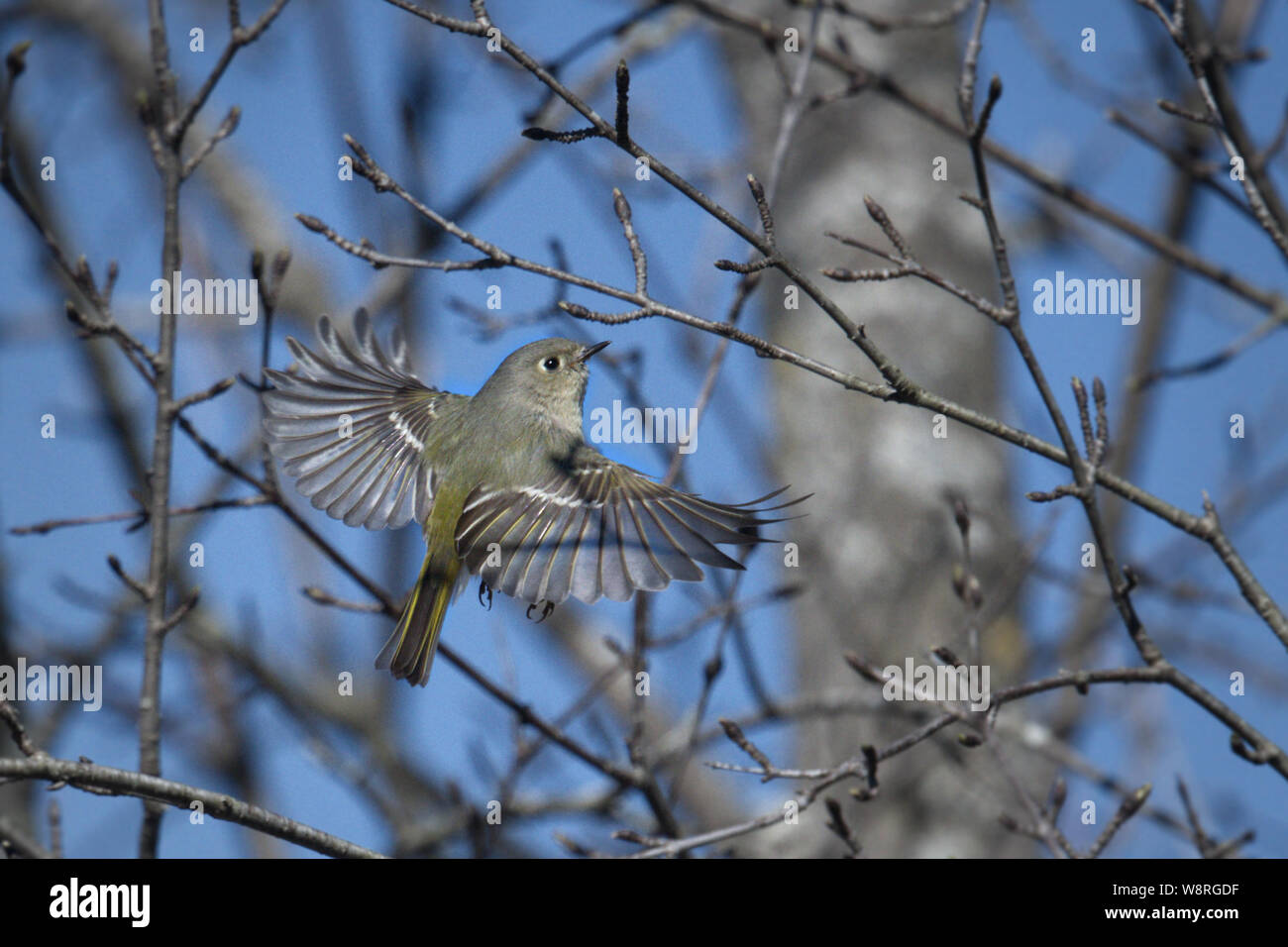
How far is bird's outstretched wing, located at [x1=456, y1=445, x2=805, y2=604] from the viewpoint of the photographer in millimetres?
2676

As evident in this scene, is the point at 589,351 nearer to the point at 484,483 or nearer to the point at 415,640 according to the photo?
the point at 484,483

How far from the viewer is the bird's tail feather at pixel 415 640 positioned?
307cm

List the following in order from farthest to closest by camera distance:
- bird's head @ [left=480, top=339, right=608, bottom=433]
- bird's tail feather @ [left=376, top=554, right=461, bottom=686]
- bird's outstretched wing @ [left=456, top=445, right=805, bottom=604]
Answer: bird's head @ [left=480, top=339, right=608, bottom=433]
bird's tail feather @ [left=376, top=554, right=461, bottom=686]
bird's outstretched wing @ [left=456, top=445, right=805, bottom=604]

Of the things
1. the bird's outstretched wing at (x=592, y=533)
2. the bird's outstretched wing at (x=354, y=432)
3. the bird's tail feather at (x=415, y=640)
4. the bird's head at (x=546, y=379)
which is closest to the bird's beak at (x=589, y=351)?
the bird's head at (x=546, y=379)

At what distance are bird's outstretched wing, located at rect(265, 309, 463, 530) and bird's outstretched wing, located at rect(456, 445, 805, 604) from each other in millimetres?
387

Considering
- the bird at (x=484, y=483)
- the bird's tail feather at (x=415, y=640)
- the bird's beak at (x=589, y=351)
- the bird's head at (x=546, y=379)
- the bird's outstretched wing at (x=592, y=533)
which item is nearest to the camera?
the bird's outstretched wing at (x=592, y=533)

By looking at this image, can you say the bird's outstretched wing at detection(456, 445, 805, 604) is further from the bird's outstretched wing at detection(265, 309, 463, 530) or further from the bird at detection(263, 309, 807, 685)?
the bird's outstretched wing at detection(265, 309, 463, 530)

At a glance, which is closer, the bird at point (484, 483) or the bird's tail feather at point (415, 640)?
the bird at point (484, 483)

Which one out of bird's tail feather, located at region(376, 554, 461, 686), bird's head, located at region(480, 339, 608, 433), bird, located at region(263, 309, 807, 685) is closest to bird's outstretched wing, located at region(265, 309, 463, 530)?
bird, located at region(263, 309, 807, 685)

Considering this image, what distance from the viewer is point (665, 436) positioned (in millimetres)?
3359

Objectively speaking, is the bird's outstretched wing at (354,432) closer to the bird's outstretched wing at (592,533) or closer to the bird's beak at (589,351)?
the bird's outstretched wing at (592,533)

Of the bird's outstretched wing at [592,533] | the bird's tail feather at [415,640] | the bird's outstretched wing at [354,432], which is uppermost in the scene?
the bird's outstretched wing at [354,432]

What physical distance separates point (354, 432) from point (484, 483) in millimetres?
628
